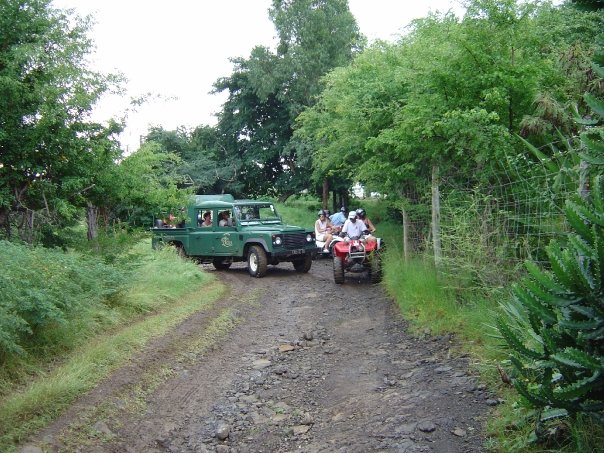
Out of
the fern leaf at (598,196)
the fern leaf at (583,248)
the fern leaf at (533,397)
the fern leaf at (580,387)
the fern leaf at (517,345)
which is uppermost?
the fern leaf at (598,196)

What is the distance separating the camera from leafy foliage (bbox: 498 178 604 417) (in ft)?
8.63

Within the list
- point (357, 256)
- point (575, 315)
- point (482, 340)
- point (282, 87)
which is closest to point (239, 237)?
point (357, 256)

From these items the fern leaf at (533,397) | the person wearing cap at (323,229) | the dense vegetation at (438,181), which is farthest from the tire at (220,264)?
the fern leaf at (533,397)

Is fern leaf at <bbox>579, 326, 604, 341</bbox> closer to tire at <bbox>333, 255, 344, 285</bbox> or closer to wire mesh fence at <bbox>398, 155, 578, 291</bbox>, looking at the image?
Result: wire mesh fence at <bbox>398, 155, 578, 291</bbox>

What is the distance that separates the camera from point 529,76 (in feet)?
22.2

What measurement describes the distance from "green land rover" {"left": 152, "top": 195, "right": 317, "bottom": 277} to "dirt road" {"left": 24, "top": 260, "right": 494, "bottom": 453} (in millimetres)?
5437

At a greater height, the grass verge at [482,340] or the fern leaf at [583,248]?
the fern leaf at [583,248]

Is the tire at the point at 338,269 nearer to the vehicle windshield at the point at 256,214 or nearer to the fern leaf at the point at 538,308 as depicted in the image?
the vehicle windshield at the point at 256,214

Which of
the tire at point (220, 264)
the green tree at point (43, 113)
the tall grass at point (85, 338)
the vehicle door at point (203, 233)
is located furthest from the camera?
the tire at point (220, 264)

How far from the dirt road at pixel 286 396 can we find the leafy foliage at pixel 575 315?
96 centimetres

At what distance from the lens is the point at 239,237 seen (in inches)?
545

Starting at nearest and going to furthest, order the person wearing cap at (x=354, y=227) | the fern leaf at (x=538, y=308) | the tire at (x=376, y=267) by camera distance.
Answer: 1. the fern leaf at (x=538, y=308)
2. the tire at (x=376, y=267)
3. the person wearing cap at (x=354, y=227)

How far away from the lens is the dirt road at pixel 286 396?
405 cm

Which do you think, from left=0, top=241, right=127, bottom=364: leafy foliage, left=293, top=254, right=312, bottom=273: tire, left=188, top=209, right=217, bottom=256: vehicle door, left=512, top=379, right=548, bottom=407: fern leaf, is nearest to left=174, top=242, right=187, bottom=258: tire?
left=188, top=209, right=217, bottom=256: vehicle door
